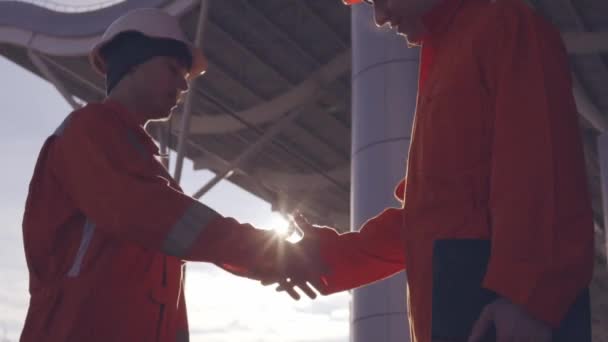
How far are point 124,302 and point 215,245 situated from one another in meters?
0.45

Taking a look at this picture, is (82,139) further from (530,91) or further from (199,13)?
(199,13)

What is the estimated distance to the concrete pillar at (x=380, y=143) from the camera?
963 centimetres

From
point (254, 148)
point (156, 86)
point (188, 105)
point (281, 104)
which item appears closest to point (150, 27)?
point (156, 86)

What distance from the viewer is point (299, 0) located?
1819 centimetres

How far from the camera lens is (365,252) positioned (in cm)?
381

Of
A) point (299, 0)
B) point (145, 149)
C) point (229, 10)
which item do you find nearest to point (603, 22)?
point (299, 0)

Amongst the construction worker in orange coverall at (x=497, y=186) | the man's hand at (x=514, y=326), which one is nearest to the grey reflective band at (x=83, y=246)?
the construction worker in orange coverall at (x=497, y=186)

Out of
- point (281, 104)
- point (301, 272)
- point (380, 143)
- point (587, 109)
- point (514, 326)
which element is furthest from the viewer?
point (281, 104)

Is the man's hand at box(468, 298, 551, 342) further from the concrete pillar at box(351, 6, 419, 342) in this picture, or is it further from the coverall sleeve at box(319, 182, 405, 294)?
the concrete pillar at box(351, 6, 419, 342)

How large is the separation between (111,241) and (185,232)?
0.35 m

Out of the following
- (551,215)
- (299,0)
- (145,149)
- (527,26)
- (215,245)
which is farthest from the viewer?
(299,0)

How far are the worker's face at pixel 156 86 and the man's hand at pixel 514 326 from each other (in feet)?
6.83

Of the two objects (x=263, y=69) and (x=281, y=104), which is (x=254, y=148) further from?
(x=263, y=69)

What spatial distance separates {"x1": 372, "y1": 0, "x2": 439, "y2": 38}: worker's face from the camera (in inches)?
128
